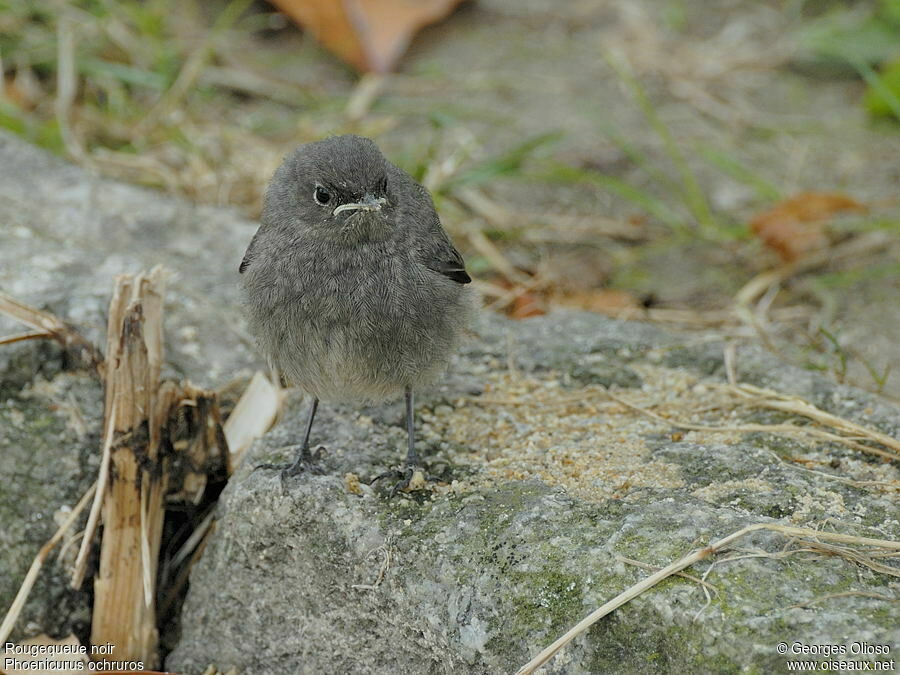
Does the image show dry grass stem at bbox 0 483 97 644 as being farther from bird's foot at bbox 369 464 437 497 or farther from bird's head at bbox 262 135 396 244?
bird's head at bbox 262 135 396 244

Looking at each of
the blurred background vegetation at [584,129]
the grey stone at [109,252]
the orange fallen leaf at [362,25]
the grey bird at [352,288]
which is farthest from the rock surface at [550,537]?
the orange fallen leaf at [362,25]

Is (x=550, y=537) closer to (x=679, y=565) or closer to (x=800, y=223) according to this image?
(x=679, y=565)

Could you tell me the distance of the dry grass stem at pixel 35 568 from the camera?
9.88 ft

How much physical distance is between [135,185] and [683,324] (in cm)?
292

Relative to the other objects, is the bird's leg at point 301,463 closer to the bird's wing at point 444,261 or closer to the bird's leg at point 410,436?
the bird's leg at point 410,436

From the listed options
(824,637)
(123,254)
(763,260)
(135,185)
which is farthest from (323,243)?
(763,260)

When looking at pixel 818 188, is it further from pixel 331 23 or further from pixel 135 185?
pixel 135 185

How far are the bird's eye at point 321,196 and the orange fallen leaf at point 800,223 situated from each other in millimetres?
2839

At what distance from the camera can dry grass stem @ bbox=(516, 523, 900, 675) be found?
2365 mm

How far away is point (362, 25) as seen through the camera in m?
6.63

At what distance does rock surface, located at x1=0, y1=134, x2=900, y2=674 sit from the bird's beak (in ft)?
2.50

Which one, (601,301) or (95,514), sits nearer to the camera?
(95,514)

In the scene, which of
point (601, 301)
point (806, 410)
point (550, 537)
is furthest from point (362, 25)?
point (550, 537)

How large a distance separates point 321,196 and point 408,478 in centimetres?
101
